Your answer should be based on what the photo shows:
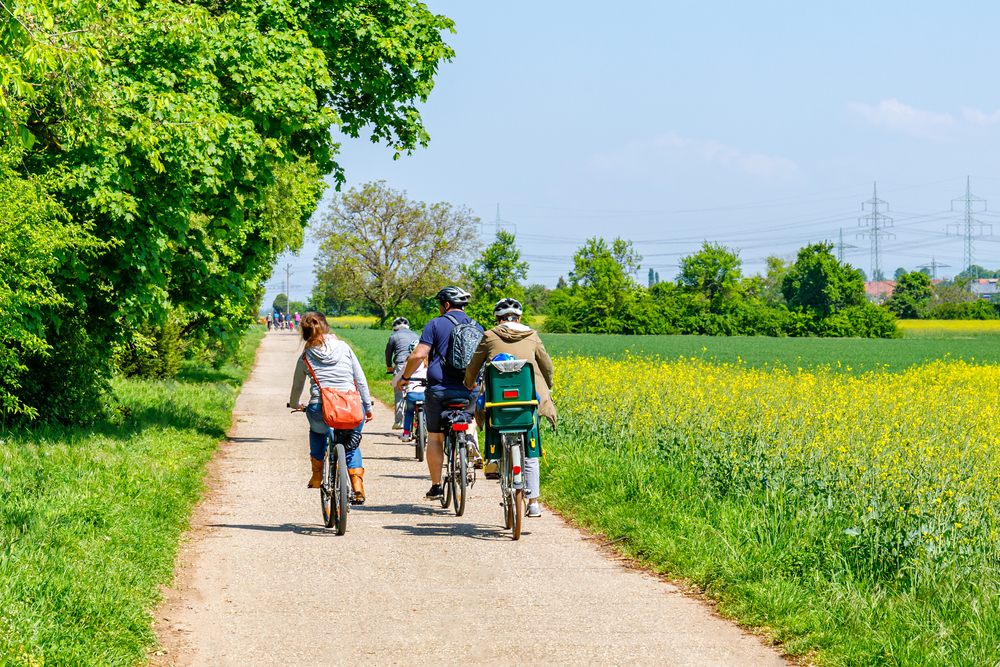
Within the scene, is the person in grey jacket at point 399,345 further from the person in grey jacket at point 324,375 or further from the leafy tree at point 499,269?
the leafy tree at point 499,269

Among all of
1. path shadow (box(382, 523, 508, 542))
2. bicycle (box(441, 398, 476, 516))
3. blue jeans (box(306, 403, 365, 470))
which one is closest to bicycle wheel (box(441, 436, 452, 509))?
bicycle (box(441, 398, 476, 516))

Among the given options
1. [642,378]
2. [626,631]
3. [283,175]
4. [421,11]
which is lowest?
[626,631]

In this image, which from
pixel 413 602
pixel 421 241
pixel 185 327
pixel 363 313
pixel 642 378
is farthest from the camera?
pixel 363 313

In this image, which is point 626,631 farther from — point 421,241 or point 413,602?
point 421,241

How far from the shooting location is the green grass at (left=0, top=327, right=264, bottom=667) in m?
4.57

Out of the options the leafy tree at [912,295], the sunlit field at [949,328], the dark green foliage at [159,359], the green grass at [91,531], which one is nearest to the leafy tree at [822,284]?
the sunlit field at [949,328]

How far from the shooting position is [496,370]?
7.38 m

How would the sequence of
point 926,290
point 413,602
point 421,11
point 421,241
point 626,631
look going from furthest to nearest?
point 926,290, point 421,241, point 421,11, point 413,602, point 626,631

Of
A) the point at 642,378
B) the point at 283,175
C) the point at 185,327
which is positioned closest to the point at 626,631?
the point at 642,378

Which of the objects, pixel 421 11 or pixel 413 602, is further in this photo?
pixel 421 11

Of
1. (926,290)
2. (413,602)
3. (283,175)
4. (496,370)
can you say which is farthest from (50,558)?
(926,290)

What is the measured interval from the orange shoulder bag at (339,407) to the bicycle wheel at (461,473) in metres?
1.11

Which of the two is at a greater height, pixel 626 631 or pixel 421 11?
pixel 421 11

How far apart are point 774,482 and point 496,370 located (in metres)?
2.46
